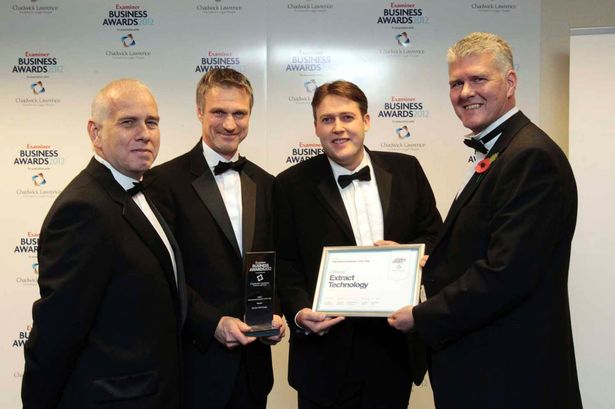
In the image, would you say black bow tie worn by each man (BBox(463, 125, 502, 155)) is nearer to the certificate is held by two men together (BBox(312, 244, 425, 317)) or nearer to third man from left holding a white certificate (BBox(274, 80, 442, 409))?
the certificate is held by two men together (BBox(312, 244, 425, 317))

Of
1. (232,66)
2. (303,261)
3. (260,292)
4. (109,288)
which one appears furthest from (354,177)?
(232,66)

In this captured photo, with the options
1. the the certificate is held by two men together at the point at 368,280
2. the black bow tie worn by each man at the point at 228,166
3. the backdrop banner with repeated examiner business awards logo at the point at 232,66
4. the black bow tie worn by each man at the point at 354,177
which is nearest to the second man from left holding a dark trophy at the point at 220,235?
the black bow tie worn by each man at the point at 228,166

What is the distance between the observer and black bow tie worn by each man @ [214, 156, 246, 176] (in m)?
3.00

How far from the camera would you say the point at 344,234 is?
2.95 meters

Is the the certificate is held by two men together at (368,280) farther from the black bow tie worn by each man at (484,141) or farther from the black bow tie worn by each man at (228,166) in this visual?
the black bow tie worn by each man at (228,166)

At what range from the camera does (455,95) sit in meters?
2.53

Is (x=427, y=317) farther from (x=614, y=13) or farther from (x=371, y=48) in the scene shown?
(x=614, y=13)

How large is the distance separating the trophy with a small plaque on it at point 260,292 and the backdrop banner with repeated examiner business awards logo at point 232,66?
1941mm

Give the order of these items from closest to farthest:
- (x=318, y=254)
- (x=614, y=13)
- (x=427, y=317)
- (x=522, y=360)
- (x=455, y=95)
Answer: (x=522, y=360) → (x=427, y=317) → (x=455, y=95) → (x=318, y=254) → (x=614, y=13)

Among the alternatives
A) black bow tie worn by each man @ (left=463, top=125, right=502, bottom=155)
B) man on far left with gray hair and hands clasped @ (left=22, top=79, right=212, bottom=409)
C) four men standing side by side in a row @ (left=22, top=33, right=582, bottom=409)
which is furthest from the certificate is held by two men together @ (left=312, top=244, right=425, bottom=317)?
man on far left with gray hair and hands clasped @ (left=22, top=79, right=212, bottom=409)

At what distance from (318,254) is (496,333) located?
1022mm

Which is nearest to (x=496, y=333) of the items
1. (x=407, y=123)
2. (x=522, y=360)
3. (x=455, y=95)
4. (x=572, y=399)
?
(x=522, y=360)

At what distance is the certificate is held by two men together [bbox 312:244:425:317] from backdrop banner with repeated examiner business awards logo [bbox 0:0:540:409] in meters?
1.89

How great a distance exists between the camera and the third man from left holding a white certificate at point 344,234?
2865 mm
